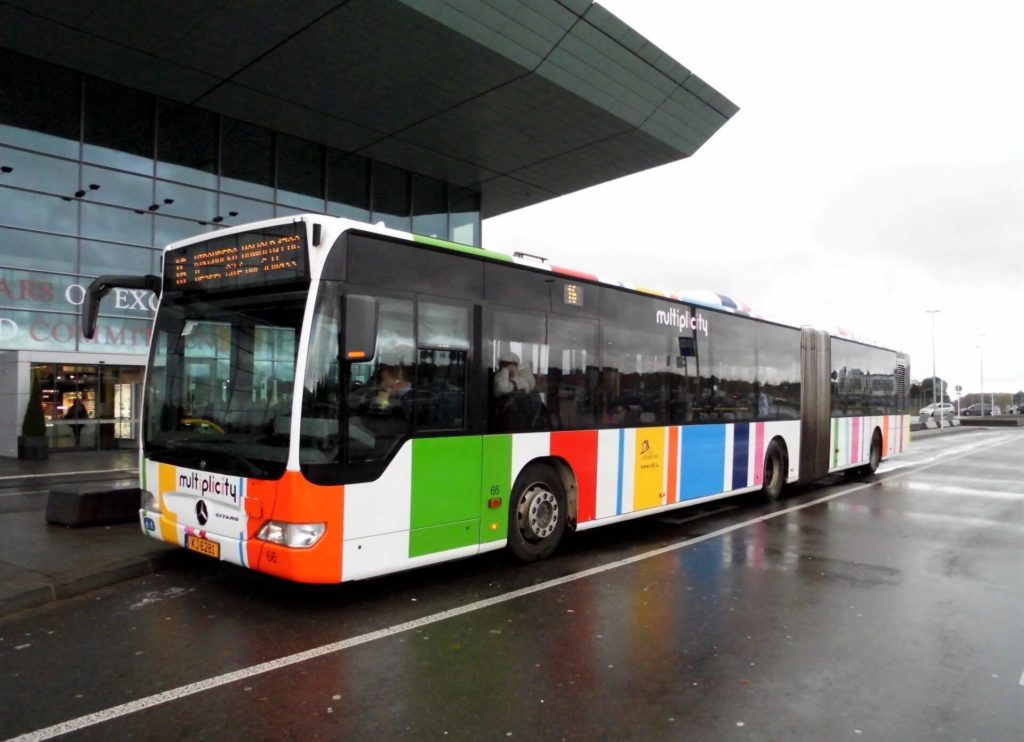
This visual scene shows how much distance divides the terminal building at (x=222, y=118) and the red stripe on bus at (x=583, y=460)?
35.9 ft

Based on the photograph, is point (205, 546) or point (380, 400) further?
point (205, 546)

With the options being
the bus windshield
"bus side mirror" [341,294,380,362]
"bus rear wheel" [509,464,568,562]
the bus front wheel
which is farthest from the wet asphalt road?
the bus front wheel

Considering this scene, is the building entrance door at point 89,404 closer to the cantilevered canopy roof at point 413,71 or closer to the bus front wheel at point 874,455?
the cantilevered canopy roof at point 413,71

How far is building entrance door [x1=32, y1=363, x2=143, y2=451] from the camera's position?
1781 centimetres

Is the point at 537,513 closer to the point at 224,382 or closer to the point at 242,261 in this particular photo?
the point at 224,382

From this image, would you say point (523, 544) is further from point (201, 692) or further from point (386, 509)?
point (201, 692)

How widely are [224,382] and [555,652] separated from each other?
3439 millimetres

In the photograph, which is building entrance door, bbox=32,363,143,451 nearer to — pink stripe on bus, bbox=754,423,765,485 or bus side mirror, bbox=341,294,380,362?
bus side mirror, bbox=341,294,380,362

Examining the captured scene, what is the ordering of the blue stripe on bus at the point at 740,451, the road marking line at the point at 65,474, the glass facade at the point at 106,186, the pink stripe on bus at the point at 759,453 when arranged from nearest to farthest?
1. the blue stripe on bus at the point at 740,451
2. the pink stripe on bus at the point at 759,453
3. the road marking line at the point at 65,474
4. the glass facade at the point at 106,186

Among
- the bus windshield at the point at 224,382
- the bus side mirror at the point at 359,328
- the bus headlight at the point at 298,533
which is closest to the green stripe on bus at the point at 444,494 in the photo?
the bus headlight at the point at 298,533

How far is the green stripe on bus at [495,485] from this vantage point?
21.2ft

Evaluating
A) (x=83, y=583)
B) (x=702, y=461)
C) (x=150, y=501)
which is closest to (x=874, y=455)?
(x=702, y=461)

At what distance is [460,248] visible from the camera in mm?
6359

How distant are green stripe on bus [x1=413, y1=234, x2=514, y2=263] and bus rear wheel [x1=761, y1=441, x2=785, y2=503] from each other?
273 inches
